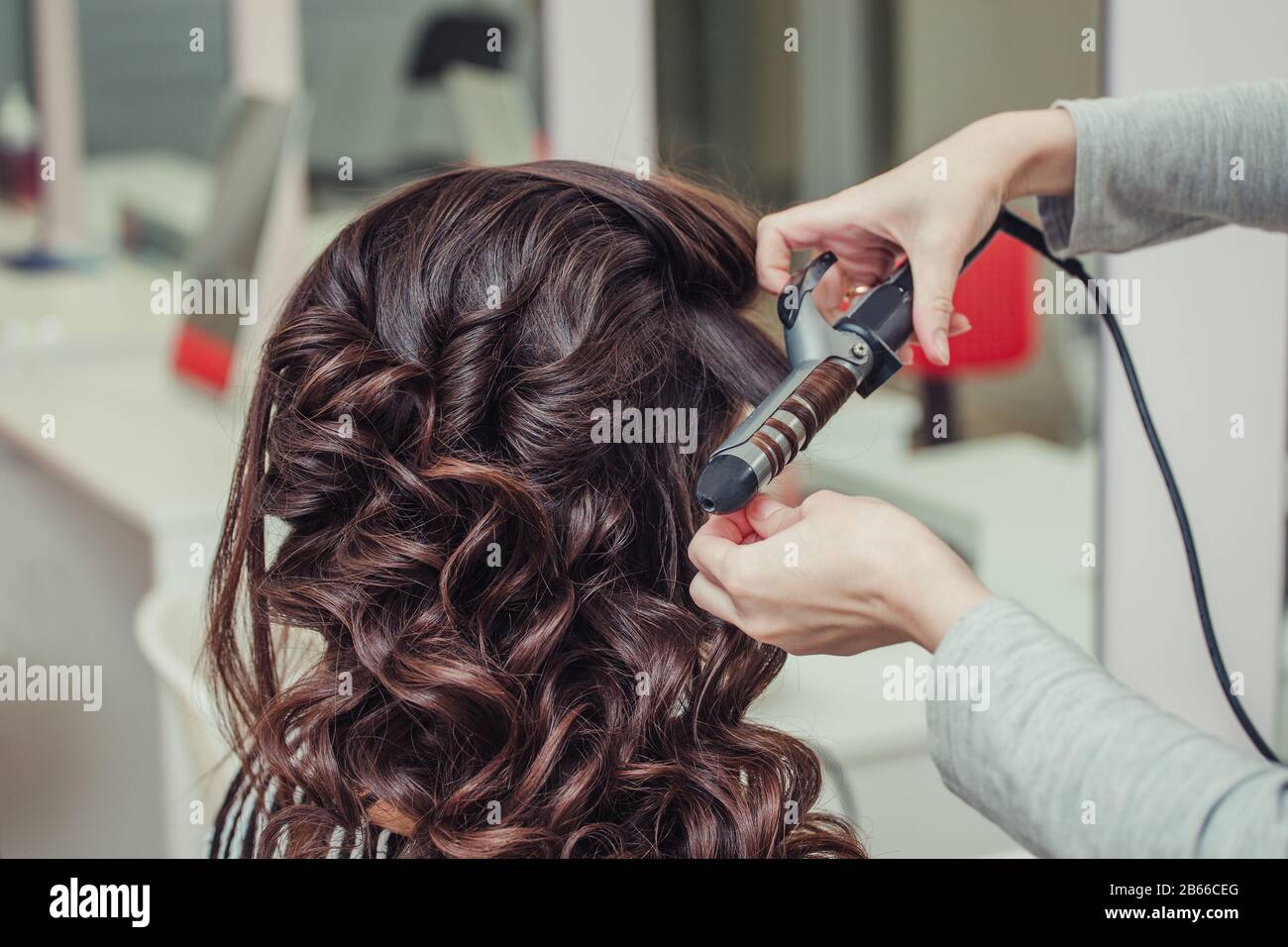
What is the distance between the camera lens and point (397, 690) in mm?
789

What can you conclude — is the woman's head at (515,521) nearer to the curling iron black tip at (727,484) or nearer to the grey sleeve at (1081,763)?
the curling iron black tip at (727,484)

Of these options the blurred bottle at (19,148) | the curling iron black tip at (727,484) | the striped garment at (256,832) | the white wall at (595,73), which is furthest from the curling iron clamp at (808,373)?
the blurred bottle at (19,148)

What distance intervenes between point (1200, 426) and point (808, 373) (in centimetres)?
56

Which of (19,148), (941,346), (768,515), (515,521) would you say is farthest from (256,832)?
(19,148)

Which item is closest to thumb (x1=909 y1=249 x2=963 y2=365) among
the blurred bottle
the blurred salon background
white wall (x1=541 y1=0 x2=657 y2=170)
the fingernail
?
the fingernail

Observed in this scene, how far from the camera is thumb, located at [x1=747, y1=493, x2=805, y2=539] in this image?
27.2 inches

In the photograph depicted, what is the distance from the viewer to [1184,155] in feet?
2.71

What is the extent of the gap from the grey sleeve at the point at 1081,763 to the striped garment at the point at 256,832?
400mm

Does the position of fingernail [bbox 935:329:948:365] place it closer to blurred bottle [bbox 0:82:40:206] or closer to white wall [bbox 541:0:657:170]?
white wall [bbox 541:0:657:170]

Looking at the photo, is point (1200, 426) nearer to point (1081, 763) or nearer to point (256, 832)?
point (1081, 763)

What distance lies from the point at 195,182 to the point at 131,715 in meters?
1.43

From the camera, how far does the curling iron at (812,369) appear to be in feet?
2.13
